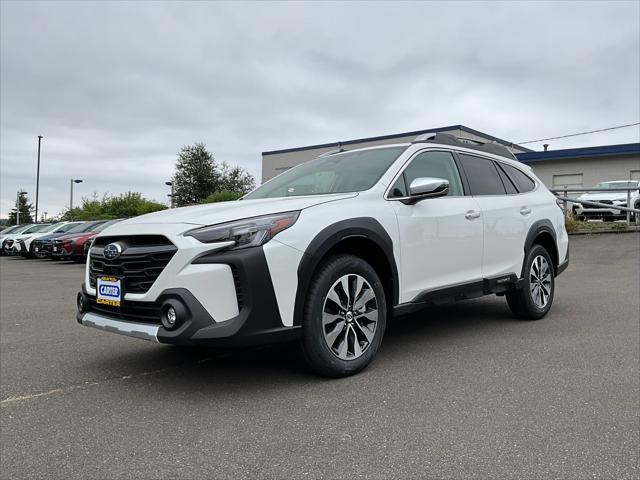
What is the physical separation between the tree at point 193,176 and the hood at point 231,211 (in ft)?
134

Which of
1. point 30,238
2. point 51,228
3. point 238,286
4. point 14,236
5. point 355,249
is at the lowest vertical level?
point 238,286

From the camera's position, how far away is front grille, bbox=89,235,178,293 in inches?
134

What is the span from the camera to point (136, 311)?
3.55 metres

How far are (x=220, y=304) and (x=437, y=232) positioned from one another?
2073 mm

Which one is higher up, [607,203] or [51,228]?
[607,203]

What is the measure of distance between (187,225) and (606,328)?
4238 mm

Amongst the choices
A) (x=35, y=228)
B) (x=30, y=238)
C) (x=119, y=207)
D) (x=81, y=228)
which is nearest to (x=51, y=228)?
(x=30, y=238)

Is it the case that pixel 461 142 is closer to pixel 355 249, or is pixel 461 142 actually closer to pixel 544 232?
pixel 544 232

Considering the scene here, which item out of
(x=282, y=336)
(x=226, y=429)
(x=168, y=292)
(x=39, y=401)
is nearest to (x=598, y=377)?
(x=282, y=336)

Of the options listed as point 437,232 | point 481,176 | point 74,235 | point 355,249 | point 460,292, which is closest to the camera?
point 355,249

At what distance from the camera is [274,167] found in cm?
3825

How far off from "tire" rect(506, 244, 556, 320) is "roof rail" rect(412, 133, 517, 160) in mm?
1114

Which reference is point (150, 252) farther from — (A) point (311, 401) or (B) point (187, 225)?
(A) point (311, 401)

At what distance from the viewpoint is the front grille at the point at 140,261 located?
340 cm
